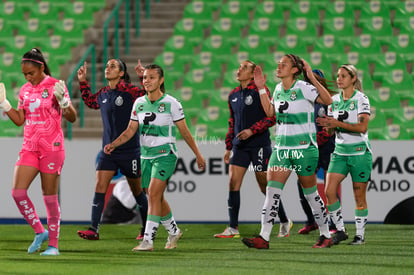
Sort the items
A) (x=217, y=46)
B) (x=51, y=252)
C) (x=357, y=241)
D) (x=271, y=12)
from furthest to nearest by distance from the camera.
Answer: (x=271, y=12) → (x=217, y=46) → (x=357, y=241) → (x=51, y=252)

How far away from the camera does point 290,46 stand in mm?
15656

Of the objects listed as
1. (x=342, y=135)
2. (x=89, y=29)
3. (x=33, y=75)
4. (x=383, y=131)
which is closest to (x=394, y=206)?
(x=383, y=131)

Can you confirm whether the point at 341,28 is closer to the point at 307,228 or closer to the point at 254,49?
the point at 254,49

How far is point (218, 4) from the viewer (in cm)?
1733

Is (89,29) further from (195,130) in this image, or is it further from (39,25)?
(195,130)

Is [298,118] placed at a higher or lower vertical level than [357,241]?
higher

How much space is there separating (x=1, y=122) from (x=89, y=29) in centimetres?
356

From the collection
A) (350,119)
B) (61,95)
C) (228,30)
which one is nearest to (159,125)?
(61,95)

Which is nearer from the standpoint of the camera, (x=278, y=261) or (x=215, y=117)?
(x=278, y=261)

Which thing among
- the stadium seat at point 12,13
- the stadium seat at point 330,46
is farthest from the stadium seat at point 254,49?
the stadium seat at point 12,13

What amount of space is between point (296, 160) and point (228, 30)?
333 inches

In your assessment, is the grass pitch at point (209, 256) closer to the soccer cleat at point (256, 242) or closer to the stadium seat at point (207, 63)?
the soccer cleat at point (256, 242)

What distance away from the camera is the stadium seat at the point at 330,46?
15.2 metres

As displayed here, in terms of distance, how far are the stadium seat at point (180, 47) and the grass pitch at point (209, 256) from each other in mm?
5610
